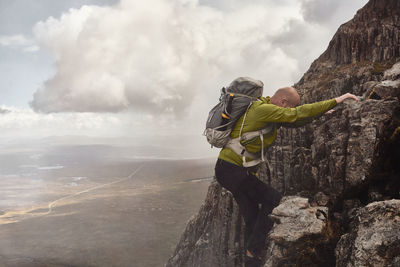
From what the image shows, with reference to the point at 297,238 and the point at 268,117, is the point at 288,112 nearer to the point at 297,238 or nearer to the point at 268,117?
the point at 268,117

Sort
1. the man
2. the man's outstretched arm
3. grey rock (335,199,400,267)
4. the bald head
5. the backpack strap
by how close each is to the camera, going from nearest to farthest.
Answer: grey rock (335,199,400,267)
the man's outstretched arm
the man
the backpack strap
the bald head

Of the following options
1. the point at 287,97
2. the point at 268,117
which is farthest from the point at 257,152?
the point at 287,97

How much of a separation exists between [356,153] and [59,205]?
197022mm

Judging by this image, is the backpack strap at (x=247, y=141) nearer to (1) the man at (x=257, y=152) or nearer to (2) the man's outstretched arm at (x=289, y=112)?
(1) the man at (x=257, y=152)

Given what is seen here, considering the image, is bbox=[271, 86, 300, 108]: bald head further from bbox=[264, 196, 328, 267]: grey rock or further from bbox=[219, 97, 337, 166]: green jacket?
bbox=[264, 196, 328, 267]: grey rock

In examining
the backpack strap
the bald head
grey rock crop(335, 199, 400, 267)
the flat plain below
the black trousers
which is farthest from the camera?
the flat plain below

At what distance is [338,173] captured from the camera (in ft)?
34.1

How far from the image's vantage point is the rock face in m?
8.47

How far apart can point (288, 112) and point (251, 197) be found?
2950mm

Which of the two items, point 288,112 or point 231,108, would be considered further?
point 231,108

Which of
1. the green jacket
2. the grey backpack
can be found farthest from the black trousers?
the grey backpack

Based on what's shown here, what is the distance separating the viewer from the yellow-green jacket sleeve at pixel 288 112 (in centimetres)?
806

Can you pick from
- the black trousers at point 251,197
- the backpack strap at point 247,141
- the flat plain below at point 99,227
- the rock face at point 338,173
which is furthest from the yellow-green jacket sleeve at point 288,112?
the flat plain below at point 99,227

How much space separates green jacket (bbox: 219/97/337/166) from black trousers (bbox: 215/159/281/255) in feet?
1.16
